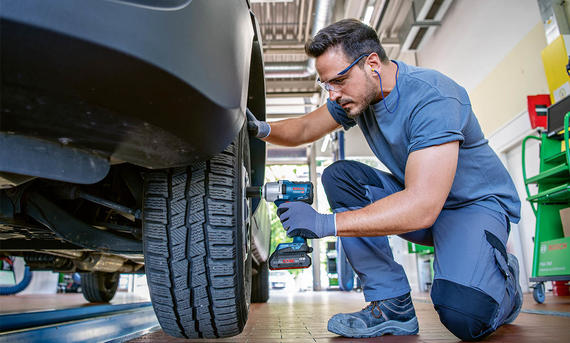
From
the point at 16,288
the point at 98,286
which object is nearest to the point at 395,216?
the point at 98,286

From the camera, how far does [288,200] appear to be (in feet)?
4.02

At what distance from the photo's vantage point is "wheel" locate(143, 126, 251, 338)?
37.5 inches

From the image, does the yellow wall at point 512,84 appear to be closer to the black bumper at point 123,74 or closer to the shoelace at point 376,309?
the shoelace at point 376,309

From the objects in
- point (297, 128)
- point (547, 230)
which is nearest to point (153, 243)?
point (297, 128)

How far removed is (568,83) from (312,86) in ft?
15.4

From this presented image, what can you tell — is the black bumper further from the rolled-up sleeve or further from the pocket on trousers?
the pocket on trousers

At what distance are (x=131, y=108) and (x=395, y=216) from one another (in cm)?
74

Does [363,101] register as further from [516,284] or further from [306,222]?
[516,284]

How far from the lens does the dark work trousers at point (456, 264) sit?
1.15 meters

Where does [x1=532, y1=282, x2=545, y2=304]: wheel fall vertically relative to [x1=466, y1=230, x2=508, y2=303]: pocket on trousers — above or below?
below

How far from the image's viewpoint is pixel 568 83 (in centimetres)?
312

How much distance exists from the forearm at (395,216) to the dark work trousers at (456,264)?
22 centimetres

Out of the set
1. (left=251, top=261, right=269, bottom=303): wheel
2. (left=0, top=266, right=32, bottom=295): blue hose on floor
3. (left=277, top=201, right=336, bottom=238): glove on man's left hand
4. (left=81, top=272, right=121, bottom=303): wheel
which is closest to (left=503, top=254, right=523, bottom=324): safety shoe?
(left=277, top=201, right=336, bottom=238): glove on man's left hand

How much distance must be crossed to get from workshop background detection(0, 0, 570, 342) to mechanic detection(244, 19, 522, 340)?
115mm
